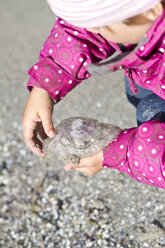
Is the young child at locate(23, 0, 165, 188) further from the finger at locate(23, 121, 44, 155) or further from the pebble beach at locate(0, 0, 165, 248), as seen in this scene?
the pebble beach at locate(0, 0, 165, 248)

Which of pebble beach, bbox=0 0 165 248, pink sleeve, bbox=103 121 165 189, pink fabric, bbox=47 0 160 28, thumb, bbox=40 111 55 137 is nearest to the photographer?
pink fabric, bbox=47 0 160 28

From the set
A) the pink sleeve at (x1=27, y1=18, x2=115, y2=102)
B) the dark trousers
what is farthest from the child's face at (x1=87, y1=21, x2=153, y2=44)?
the dark trousers

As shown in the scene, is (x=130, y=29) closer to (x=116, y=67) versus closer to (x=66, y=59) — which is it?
(x=116, y=67)

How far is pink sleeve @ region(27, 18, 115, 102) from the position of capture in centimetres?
129

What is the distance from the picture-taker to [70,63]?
1.30m

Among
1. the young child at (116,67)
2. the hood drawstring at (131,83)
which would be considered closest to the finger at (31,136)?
the young child at (116,67)

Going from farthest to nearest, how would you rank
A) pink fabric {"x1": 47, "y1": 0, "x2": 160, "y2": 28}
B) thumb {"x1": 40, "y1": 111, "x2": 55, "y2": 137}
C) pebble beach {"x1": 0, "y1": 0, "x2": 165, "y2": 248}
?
pebble beach {"x1": 0, "y1": 0, "x2": 165, "y2": 248}
thumb {"x1": 40, "y1": 111, "x2": 55, "y2": 137}
pink fabric {"x1": 47, "y1": 0, "x2": 160, "y2": 28}

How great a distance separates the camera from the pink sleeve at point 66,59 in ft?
4.24

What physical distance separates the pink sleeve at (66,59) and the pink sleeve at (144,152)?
1.03 ft

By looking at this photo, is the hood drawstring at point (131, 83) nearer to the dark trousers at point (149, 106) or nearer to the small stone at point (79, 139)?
the dark trousers at point (149, 106)

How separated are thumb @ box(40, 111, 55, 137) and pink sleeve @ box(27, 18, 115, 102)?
0.29 feet

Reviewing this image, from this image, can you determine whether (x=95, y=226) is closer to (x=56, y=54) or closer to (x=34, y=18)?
(x=56, y=54)

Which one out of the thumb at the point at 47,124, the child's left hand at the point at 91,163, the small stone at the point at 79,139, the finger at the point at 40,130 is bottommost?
the child's left hand at the point at 91,163

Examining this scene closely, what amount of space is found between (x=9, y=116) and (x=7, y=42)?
125cm
